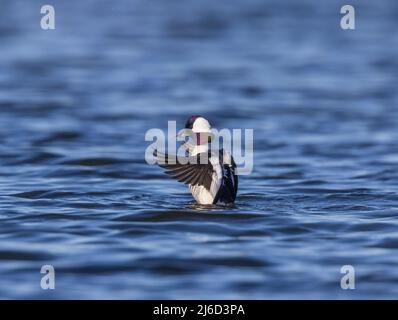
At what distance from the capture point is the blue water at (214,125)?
9.76 meters

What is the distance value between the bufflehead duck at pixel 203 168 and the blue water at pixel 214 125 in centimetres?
19

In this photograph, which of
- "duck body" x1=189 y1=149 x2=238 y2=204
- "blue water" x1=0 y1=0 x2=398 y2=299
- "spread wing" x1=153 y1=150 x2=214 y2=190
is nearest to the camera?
"blue water" x1=0 y1=0 x2=398 y2=299

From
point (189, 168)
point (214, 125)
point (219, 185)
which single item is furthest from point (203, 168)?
point (214, 125)

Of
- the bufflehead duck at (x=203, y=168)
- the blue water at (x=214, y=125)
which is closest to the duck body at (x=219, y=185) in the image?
the bufflehead duck at (x=203, y=168)

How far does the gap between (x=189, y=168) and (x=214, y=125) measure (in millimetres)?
7403

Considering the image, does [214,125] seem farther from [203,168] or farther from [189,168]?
[189,168]

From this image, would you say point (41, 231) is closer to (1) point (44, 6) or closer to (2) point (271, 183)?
(2) point (271, 183)

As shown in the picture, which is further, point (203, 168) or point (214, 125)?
point (214, 125)

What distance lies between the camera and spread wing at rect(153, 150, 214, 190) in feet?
36.0

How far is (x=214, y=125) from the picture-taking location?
18438 millimetres

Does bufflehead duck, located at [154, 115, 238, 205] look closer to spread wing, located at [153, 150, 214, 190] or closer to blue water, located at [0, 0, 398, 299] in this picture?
spread wing, located at [153, 150, 214, 190]

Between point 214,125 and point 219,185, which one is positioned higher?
point 214,125

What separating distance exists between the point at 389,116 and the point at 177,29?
11940mm

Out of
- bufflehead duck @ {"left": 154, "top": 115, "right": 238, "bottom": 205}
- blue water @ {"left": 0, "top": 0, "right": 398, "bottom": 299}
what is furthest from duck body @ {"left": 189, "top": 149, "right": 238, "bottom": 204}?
blue water @ {"left": 0, "top": 0, "right": 398, "bottom": 299}
